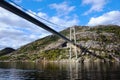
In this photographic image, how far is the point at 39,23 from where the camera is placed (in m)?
82.7

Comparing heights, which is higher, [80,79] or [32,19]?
[32,19]

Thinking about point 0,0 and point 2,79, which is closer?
point 0,0

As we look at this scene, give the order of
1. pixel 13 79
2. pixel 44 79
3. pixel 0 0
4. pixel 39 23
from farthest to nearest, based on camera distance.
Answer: pixel 39 23 → pixel 13 79 → pixel 44 79 → pixel 0 0

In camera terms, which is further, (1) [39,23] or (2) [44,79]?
(1) [39,23]

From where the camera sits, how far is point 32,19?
74062 millimetres

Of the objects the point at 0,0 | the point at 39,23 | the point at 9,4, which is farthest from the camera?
the point at 39,23

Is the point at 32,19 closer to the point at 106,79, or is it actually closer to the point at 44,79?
the point at 44,79

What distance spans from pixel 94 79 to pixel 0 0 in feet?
88.8

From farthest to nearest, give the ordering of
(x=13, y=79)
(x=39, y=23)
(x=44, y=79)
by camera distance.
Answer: (x=39, y=23)
(x=13, y=79)
(x=44, y=79)

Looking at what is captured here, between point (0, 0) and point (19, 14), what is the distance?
1070 centimetres

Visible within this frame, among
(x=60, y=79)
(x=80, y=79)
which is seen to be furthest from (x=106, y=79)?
(x=60, y=79)

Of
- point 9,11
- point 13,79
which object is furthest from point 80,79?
point 9,11

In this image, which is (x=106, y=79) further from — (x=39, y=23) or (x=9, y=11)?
(x=39, y=23)

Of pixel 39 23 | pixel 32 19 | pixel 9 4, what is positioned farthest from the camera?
pixel 39 23
